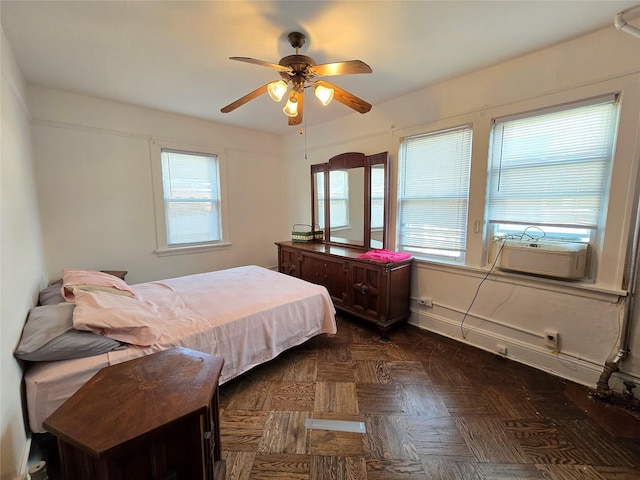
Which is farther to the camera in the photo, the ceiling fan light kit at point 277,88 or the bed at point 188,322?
the ceiling fan light kit at point 277,88

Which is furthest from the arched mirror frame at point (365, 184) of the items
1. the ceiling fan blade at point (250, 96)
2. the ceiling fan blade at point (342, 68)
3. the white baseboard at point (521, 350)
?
the ceiling fan blade at point (250, 96)

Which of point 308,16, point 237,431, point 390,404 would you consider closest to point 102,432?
point 237,431

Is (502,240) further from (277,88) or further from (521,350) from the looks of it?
(277,88)

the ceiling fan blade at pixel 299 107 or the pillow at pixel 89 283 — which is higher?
the ceiling fan blade at pixel 299 107

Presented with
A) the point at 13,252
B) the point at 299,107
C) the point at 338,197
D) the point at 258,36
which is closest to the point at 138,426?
the point at 13,252

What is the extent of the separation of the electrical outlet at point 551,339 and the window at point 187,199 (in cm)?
386

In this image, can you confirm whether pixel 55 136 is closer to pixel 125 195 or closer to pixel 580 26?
pixel 125 195

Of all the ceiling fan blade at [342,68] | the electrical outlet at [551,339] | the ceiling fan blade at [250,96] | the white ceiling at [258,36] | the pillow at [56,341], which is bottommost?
the electrical outlet at [551,339]

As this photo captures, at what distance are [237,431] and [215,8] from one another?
8.53ft

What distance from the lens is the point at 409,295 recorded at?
10.3ft

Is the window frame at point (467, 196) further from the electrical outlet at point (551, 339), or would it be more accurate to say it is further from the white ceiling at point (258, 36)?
the electrical outlet at point (551, 339)

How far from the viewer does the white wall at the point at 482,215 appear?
1.89 meters

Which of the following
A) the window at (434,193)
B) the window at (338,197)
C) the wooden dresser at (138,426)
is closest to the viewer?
the wooden dresser at (138,426)

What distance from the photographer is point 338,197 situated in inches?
151
